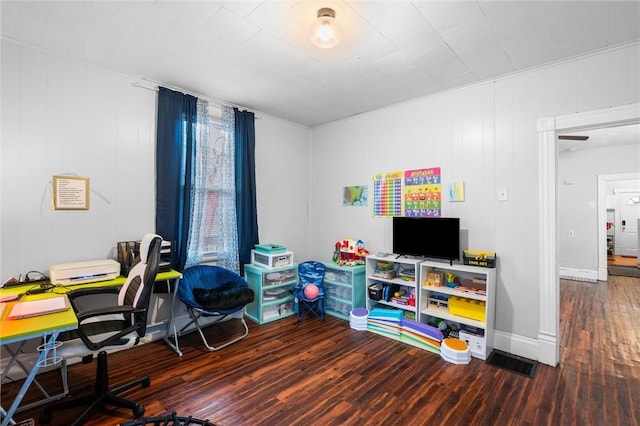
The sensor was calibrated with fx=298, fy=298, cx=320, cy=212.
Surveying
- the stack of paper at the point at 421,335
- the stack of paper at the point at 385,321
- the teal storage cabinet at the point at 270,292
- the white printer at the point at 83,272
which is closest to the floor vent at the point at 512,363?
the stack of paper at the point at 421,335

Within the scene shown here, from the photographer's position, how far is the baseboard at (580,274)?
598 centimetres

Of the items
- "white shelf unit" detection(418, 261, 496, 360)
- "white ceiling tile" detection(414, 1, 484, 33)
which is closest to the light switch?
"white shelf unit" detection(418, 261, 496, 360)

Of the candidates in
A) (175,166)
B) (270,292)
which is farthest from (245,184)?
(270,292)

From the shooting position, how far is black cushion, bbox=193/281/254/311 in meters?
2.89

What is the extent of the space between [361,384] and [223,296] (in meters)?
1.53

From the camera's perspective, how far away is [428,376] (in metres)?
2.48

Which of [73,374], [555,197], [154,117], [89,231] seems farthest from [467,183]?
[73,374]

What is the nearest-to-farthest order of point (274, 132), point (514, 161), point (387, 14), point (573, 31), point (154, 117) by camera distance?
point (387, 14) < point (573, 31) < point (514, 161) < point (154, 117) < point (274, 132)

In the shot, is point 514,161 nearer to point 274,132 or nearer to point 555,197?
point 555,197

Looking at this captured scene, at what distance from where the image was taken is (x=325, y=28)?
199cm

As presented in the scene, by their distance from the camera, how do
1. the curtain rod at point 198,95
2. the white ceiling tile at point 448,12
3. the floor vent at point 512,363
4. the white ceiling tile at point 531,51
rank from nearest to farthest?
1. the white ceiling tile at point 448,12
2. the white ceiling tile at point 531,51
3. the floor vent at point 512,363
4. the curtain rod at point 198,95

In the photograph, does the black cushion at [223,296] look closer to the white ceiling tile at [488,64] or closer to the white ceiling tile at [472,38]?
the white ceiling tile at [472,38]

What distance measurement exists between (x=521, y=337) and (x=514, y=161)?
1.68m

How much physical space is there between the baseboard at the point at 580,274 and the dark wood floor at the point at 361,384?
3.28 meters
